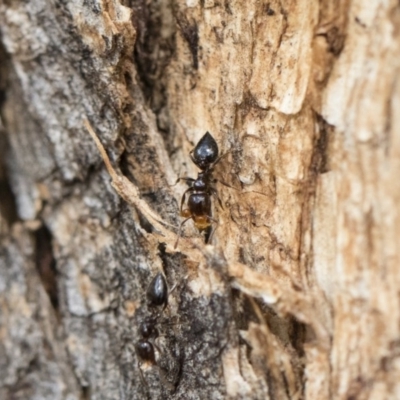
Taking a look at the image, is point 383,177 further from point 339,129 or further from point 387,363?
point 387,363

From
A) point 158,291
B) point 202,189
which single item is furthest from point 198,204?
point 158,291

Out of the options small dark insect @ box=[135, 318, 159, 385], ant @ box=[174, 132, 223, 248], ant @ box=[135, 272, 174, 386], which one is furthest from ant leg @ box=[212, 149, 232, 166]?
small dark insect @ box=[135, 318, 159, 385]

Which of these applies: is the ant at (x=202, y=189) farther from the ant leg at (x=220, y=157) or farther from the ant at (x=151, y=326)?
the ant at (x=151, y=326)

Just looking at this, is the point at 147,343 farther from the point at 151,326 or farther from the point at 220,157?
the point at 220,157

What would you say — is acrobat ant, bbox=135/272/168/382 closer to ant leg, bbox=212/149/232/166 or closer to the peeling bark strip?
the peeling bark strip

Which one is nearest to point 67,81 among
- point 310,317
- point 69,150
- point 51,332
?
point 69,150
